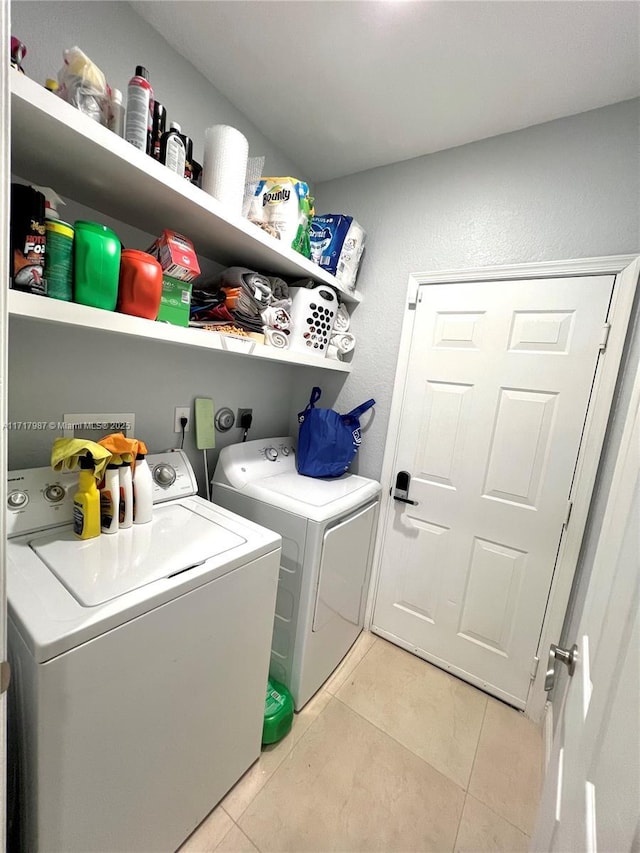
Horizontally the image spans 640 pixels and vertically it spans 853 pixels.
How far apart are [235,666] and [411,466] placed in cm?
123

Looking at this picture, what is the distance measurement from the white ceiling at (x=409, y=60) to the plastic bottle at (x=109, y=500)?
1614mm

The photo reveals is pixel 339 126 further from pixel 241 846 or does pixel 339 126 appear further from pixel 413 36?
pixel 241 846

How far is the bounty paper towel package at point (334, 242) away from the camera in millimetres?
1754

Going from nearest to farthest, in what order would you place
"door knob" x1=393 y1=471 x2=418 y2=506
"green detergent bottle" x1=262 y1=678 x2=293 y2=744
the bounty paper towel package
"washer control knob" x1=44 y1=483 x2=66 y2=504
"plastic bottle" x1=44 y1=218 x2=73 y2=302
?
"plastic bottle" x1=44 y1=218 x2=73 y2=302 < "washer control knob" x1=44 y1=483 x2=66 y2=504 < "green detergent bottle" x1=262 y1=678 x2=293 y2=744 < the bounty paper towel package < "door knob" x1=393 y1=471 x2=418 y2=506

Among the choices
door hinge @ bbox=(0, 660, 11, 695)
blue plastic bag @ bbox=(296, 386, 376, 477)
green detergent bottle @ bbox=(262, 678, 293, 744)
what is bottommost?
green detergent bottle @ bbox=(262, 678, 293, 744)

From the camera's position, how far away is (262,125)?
1.68 meters

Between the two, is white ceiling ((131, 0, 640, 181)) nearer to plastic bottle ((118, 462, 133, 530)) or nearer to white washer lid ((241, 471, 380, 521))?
plastic bottle ((118, 462, 133, 530))

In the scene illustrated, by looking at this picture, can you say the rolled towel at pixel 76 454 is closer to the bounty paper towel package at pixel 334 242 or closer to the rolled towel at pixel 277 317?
the rolled towel at pixel 277 317

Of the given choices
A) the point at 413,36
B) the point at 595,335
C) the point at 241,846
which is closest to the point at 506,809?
the point at 241,846

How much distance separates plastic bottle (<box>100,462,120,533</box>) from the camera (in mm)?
1069

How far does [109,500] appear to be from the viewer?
107 cm

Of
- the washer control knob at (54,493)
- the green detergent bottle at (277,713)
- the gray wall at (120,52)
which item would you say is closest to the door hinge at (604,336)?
the gray wall at (120,52)

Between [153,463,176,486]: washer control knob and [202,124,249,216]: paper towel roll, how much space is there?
1.01 m

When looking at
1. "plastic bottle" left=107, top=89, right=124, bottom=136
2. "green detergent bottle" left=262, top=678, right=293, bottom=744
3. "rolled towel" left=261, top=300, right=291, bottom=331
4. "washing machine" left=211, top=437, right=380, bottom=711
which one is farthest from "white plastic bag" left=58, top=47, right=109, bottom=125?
"green detergent bottle" left=262, top=678, right=293, bottom=744
